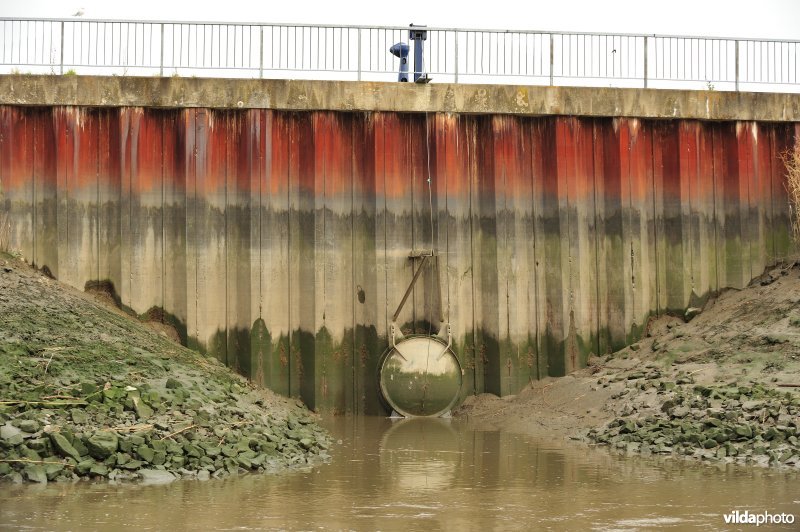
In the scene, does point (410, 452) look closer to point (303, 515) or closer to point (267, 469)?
point (267, 469)

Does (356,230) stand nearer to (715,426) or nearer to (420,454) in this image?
(420,454)

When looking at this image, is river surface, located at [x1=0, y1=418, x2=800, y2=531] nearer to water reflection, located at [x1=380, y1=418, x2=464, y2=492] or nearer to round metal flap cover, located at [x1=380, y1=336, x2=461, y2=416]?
water reflection, located at [x1=380, y1=418, x2=464, y2=492]

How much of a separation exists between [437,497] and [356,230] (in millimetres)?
8779

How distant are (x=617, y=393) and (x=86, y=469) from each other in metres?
8.68

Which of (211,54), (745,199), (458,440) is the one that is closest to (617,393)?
(458,440)

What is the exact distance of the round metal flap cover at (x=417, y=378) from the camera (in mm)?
19453

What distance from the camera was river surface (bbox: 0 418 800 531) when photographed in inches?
408

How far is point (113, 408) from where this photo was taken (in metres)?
13.6

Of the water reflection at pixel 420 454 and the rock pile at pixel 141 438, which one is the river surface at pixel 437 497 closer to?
the water reflection at pixel 420 454

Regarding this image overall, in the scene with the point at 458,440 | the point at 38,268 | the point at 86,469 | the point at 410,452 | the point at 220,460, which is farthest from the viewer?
the point at 38,268

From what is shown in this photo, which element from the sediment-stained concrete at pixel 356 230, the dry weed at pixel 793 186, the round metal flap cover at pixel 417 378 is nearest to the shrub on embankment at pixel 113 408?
the sediment-stained concrete at pixel 356 230

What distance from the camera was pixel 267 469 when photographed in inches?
528

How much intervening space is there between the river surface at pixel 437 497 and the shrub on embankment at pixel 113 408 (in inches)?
18.2

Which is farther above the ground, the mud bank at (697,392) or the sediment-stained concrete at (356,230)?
the sediment-stained concrete at (356,230)
